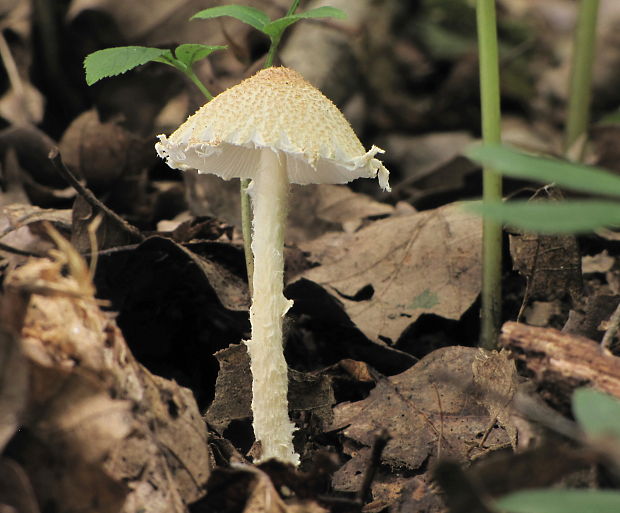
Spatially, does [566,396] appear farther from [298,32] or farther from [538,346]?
[298,32]

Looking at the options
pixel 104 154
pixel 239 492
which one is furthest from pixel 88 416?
pixel 104 154

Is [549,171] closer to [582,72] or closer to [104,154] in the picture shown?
[104,154]

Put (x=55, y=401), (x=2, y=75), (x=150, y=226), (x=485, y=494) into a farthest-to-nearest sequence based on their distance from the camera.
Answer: (x=2, y=75) → (x=150, y=226) → (x=55, y=401) → (x=485, y=494)

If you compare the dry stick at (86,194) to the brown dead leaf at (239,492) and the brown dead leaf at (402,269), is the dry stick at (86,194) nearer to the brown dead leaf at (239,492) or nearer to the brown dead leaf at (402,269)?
the brown dead leaf at (402,269)

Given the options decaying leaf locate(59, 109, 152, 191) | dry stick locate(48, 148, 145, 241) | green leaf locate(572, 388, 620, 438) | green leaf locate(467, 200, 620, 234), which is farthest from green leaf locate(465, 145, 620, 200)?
decaying leaf locate(59, 109, 152, 191)

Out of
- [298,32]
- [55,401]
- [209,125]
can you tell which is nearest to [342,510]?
[55,401]

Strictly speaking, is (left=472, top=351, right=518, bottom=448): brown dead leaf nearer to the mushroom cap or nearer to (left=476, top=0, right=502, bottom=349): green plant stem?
(left=476, top=0, right=502, bottom=349): green plant stem
